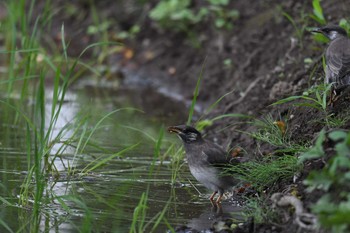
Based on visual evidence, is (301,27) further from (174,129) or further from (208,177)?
(208,177)

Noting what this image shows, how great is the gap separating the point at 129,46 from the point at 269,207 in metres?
9.96

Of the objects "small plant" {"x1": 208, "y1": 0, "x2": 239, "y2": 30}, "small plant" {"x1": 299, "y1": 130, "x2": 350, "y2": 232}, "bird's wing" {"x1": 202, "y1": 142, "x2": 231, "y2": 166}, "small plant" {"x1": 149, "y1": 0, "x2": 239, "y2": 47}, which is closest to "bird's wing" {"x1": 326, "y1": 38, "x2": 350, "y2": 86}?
"bird's wing" {"x1": 202, "y1": 142, "x2": 231, "y2": 166}

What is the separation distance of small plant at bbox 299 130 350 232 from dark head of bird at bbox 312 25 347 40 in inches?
118

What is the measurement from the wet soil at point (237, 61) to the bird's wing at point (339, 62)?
0.22m

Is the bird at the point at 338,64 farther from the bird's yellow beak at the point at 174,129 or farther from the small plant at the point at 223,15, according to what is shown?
the small plant at the point at 223,15

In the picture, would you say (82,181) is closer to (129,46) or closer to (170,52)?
(170,52)

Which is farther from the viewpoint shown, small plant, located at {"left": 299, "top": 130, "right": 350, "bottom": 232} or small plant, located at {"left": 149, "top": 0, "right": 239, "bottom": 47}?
small plant, located at {"left": 149, "top": 0, "right": 239, "bottom": 47}

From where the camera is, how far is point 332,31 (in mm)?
8070

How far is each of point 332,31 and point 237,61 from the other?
4133 mm

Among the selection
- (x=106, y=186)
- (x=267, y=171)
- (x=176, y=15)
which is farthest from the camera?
(x=176, y=15)

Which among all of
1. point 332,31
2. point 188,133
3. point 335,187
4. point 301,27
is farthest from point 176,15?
point 335,187

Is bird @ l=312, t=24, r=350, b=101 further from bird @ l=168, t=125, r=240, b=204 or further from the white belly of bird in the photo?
the white belly of bird

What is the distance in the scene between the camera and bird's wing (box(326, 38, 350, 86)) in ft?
22.8

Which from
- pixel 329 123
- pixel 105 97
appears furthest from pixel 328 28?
pixel 105 97
